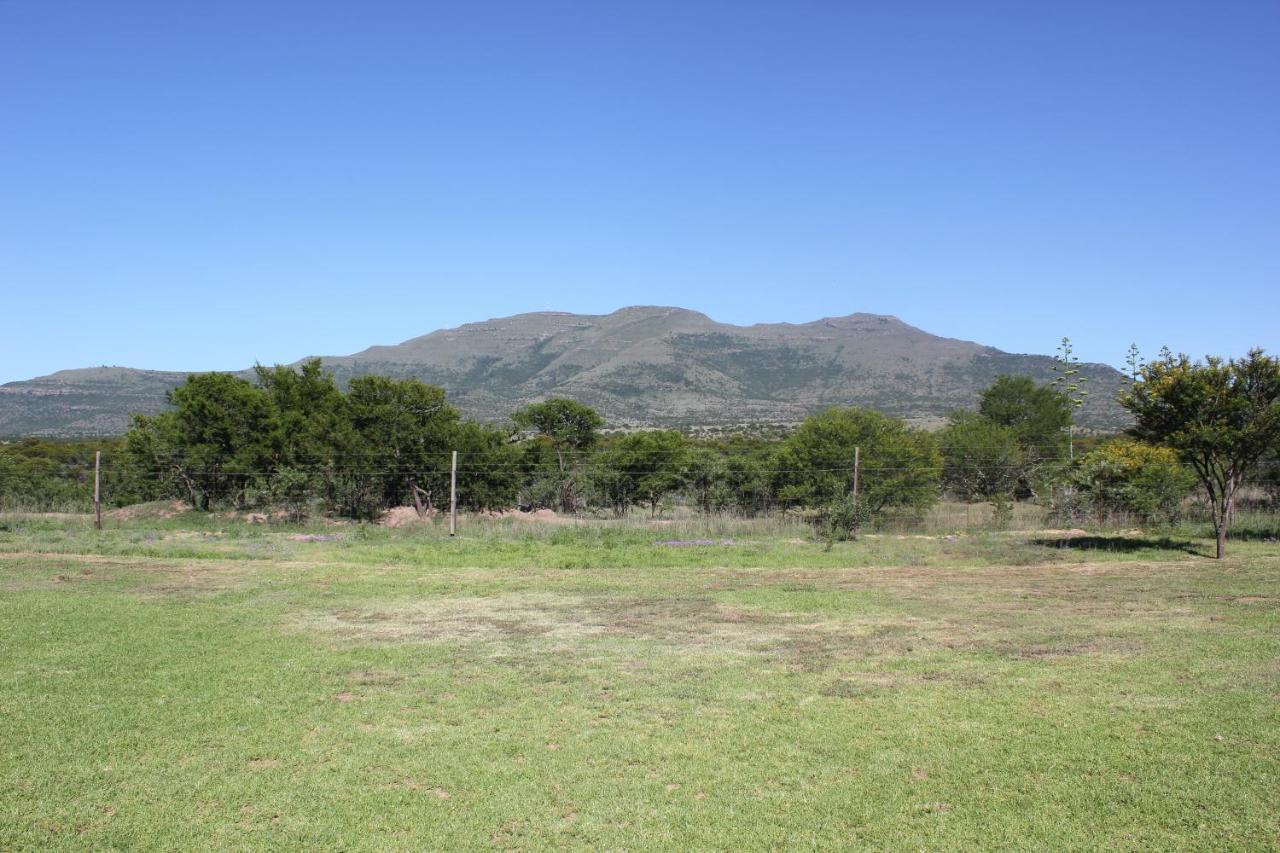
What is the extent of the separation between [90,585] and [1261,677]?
1621cm

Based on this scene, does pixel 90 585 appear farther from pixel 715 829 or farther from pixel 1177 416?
pixel 1177 416

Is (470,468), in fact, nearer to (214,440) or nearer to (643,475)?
(643,475)

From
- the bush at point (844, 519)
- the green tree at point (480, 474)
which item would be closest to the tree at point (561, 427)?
the green tree at point (480, 474)

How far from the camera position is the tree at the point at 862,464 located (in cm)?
2794

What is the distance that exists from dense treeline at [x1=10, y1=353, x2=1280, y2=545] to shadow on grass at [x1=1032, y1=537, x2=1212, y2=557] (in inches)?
172

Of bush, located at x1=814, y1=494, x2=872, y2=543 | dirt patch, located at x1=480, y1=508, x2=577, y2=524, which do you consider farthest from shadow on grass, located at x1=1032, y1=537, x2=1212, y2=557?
dirt patch, located at x1=480, y1=508, x2=577, y2=524

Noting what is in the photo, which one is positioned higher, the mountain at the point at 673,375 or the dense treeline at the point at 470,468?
the mountain at the point at 673,375

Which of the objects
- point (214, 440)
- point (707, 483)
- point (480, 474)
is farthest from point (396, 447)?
point (707, 483)

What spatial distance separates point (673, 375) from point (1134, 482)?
106223mm

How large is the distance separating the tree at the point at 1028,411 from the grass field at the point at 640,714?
28.2 metres

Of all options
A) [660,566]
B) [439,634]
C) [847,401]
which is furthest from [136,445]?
[847,401]

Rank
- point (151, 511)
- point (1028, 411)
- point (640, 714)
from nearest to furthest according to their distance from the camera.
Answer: point (640, 714), point (151, 511), point (1028, 411)

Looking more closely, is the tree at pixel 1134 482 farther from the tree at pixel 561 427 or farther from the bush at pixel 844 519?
the tree at pixel 561 427

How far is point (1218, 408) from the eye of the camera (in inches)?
709
